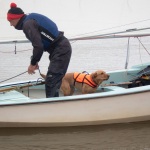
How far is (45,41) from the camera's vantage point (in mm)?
4992

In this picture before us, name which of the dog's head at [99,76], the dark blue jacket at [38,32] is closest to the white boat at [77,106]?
the dog's head at [99,76]

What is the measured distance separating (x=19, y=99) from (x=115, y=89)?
3.84 feet

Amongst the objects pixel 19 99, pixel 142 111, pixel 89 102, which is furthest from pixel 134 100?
pixel 19 99

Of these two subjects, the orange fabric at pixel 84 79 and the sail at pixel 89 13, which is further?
the sail at pixel 89 13

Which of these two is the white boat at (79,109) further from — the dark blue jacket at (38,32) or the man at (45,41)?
the dark blue jacket at (38,32)

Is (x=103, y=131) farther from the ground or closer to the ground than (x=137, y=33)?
closer to the ground

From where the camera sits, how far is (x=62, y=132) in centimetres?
535

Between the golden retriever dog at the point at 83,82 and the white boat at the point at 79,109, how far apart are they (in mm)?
319

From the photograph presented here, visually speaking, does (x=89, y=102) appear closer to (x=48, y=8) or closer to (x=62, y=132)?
(x=62, y=132)

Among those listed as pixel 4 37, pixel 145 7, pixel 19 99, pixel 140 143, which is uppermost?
pixel 145 7

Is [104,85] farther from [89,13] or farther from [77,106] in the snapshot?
[89,13]

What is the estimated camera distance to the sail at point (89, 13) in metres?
6.33

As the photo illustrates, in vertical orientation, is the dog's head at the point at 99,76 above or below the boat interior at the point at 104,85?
above

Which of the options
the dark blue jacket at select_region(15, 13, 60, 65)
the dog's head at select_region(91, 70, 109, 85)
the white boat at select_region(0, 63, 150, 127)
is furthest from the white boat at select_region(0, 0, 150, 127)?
the dark blue jacket at select_region(15, 13, 60, 65)
